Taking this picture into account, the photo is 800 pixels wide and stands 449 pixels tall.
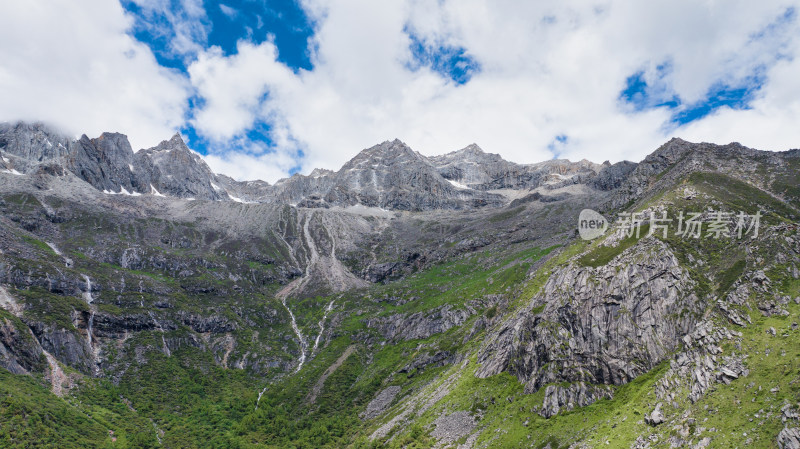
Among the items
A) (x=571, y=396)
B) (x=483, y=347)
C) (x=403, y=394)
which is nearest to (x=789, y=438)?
(x=571, y=396)

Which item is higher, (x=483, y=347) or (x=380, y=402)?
(x=483, y=347)

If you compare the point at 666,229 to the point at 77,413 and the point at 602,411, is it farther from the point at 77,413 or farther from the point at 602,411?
the point at 77,413

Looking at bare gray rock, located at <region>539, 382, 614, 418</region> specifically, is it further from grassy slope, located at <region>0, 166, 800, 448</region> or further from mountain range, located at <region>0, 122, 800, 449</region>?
grassy slope, located at <region>0, 166, 800, 448</region>

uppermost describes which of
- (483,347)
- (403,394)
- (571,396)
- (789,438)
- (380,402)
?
(789,438)

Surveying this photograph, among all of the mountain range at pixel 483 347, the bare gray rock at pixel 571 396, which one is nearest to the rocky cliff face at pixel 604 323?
the mountain range at pixel 483 347

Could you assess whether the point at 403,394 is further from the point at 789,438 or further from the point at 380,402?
the point at 789,438

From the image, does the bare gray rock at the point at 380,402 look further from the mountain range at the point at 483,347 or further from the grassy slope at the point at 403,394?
the grassy slope at the point at 403,394

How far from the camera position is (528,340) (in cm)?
8881

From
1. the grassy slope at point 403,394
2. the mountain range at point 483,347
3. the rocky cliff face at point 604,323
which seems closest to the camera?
the grassy slope at point 403,394

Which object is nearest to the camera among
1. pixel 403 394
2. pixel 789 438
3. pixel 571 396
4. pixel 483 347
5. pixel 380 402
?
pixel 789 438

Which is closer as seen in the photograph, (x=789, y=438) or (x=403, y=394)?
(x=789, y=438)

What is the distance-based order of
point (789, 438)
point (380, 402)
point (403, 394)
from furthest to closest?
1. point (380, 402)
2. point (403, 394)
3. point (789, 438)

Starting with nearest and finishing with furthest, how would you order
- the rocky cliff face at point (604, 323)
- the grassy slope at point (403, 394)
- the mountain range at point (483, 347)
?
the grassy slope at point (403, 394)
the mountain range at point (483, 347)
the rocky cliff face at point (604, 323)

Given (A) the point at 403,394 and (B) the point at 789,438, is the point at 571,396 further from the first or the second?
(A) the point at 403,394
